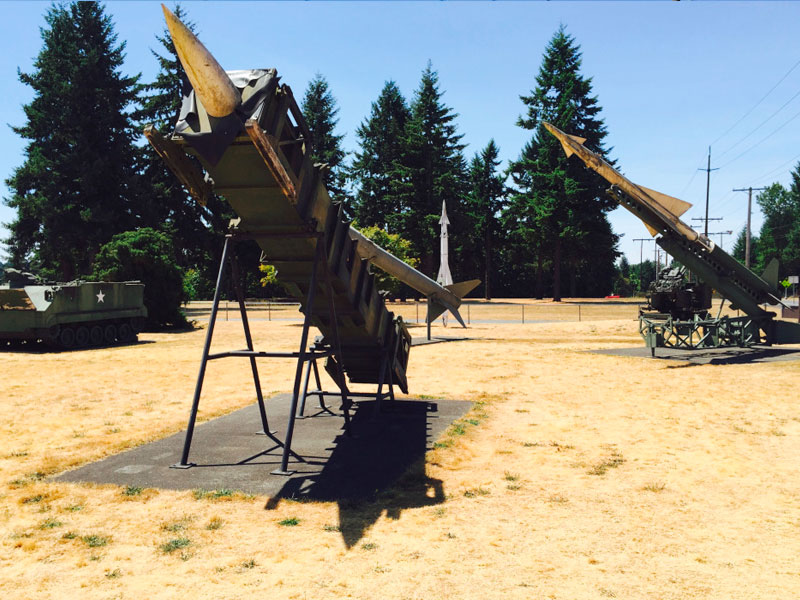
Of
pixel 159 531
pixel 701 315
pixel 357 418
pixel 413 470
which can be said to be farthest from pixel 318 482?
pixel 701 315

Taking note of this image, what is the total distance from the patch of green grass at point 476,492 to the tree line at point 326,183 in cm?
2520

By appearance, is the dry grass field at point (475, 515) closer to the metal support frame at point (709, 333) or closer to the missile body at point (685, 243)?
the metal support frame at point (709, 333)

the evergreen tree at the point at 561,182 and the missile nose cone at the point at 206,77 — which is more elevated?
the evergreen tree at the point at 561,182

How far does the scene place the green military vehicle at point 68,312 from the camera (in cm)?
2009

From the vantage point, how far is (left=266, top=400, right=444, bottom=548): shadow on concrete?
6234mm

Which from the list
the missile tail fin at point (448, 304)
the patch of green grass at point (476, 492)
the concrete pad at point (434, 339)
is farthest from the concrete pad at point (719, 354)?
the patch of green grass at point (476, 492)

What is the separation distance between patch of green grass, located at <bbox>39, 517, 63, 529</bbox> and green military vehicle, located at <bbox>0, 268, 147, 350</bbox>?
635 inches

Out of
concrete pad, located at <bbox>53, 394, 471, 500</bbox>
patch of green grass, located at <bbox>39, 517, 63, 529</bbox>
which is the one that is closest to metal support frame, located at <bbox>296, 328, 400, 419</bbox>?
concrete pad, located at <bbox>53, 394, 471, 500</bbox>

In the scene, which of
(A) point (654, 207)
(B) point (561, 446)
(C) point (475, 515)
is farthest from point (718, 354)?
(C) point (475, 515)

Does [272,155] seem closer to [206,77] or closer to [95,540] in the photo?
[206,77]

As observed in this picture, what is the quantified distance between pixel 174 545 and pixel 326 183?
158 ft

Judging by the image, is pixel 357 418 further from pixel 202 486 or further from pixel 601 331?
pixel 601 331

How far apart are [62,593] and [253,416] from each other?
6037 mm

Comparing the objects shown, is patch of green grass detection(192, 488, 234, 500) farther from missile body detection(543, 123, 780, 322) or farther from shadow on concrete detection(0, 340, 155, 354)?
shadow on concrete detection(0, 340, 155, 354)
